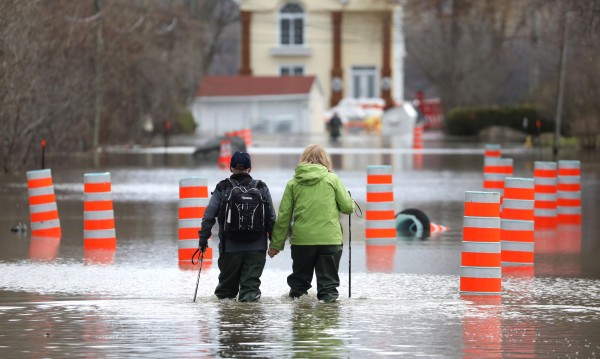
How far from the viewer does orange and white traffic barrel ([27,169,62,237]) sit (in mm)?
19531

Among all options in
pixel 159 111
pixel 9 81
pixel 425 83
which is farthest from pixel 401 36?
pixel 9 81

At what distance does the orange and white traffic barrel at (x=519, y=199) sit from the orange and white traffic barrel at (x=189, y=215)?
3.28 metres

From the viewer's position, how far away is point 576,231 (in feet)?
68.6

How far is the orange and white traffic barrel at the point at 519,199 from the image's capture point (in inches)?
644

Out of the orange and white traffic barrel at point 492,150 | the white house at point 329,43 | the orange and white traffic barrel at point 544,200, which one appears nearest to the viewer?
the orange and white traffic barrel at point 544,200

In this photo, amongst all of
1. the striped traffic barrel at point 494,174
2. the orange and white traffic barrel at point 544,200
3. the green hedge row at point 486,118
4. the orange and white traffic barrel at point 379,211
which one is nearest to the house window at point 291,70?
the green hedge row at point 486,118

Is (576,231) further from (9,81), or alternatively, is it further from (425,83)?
(425,83)

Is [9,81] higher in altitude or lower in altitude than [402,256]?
higher

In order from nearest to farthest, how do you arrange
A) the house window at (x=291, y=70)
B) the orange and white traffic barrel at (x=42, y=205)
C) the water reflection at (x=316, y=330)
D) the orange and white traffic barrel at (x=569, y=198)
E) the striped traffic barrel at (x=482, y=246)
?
1. the water reflection at (x=316, y=330)
2. the striped traffic barrel at (x=482, y=246)
3. the orange and white traffic barrel at (x=42, y=205)
4. the orange and white traffic barrel at (x=569, y=198)
5. the house window at (x=291, y=70)

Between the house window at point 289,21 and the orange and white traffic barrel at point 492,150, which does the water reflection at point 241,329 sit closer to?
the orange and white traffic barrel at point 492,150

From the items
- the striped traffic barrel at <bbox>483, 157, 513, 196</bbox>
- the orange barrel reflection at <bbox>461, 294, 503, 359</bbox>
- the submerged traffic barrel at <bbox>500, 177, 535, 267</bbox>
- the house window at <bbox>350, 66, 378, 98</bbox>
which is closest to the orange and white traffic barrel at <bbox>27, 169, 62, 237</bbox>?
the submerged traffic barrel at <bbox>500, 177, 535, 267</bbox>

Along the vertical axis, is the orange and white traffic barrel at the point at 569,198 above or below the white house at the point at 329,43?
below

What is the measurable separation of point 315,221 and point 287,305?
0.73 meters

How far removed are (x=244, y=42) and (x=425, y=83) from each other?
52.1 meters
